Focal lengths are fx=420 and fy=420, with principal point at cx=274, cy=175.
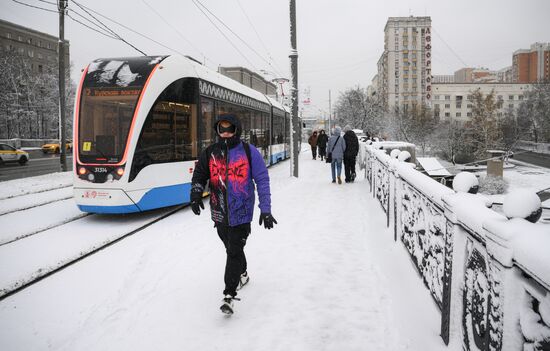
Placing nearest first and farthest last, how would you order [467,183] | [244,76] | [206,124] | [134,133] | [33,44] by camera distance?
[467,183], [134,133], [206,124], [33,44], [244,76]

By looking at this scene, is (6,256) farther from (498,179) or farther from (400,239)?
(498,179)

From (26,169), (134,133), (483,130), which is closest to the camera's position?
(134,133)

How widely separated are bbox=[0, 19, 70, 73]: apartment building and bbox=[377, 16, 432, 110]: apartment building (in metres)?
88.8

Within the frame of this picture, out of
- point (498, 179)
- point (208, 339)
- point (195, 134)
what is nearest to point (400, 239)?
point (208, 339)

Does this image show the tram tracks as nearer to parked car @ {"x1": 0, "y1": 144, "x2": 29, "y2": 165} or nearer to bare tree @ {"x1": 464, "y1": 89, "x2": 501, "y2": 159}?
parked car @ {"x1": 0, "y1": 144, "x2": 29, "y2": 165}

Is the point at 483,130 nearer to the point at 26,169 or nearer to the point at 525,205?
the point at 26,169

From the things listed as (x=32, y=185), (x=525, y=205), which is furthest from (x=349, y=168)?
(x=525, y=205)

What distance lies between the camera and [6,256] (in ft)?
19.4

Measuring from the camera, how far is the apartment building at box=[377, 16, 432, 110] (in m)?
126

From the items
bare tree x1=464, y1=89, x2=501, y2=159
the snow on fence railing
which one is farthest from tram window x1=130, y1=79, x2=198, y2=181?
bare tree x1=464, y1=89, x2=501, y2=159

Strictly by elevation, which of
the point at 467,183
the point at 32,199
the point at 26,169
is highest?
the point at 467,183

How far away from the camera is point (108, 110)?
7.98 metres

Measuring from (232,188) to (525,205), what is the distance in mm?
2479

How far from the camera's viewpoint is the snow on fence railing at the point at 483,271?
1.70 m
